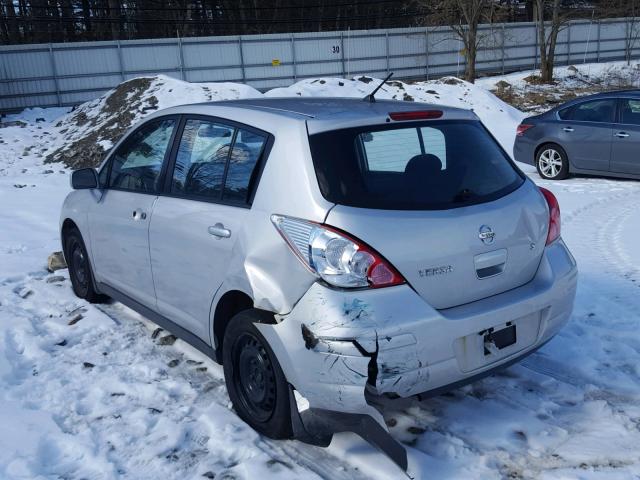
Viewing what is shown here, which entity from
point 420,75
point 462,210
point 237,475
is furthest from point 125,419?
point 420,75

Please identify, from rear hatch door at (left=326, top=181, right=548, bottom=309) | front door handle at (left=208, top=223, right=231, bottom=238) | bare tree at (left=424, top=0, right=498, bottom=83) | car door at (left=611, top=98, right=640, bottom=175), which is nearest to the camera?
rear hatch door at (left=326, top=181, right=548, bottom=309)

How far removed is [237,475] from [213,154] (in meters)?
1.77

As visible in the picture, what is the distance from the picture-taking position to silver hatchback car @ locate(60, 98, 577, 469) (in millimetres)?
2938

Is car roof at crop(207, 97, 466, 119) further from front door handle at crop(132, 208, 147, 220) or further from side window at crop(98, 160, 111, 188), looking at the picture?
side window at crop(98, 160, 111, 188)

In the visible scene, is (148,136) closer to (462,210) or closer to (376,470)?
(462,210)

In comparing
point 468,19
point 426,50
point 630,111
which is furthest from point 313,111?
point 426,50

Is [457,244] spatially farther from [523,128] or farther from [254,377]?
[523,128]

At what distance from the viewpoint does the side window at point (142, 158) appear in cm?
432

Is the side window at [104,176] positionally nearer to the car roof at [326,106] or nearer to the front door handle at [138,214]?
the front door handle at [138,214]

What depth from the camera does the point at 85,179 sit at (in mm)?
4965

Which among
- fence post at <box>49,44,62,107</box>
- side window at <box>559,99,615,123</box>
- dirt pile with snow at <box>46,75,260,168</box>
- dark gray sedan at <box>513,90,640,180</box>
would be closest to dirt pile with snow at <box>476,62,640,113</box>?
dirt pile with snow at <box>46,75,260,168</box>

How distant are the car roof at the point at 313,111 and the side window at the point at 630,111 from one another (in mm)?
7473

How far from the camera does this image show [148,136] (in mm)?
4594

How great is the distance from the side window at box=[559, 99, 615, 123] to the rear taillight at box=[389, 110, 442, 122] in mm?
7973
